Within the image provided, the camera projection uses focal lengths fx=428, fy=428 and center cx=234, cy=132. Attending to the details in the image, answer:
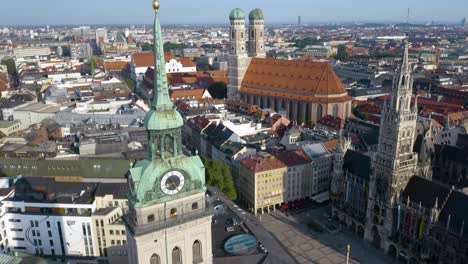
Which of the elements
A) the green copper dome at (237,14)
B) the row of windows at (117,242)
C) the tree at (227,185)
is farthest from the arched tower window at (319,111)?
the row of windows at (117,242)

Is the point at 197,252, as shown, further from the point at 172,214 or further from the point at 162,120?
the point at 162,120

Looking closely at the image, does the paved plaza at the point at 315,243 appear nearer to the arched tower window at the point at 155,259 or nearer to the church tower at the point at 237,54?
the arched tower window at the point at 155,259

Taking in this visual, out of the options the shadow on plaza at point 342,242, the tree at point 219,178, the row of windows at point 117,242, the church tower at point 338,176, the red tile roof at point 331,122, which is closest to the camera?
the row of windows at point 117,242

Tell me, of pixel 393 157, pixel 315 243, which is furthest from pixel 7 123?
pixel 393 157

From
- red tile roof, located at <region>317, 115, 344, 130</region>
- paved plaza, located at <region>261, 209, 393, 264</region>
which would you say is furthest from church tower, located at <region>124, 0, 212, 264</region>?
red tile roof, located at <region>317, 115, 344, 130</region>

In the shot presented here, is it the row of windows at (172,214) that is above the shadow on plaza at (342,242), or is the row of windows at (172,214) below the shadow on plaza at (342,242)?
above
